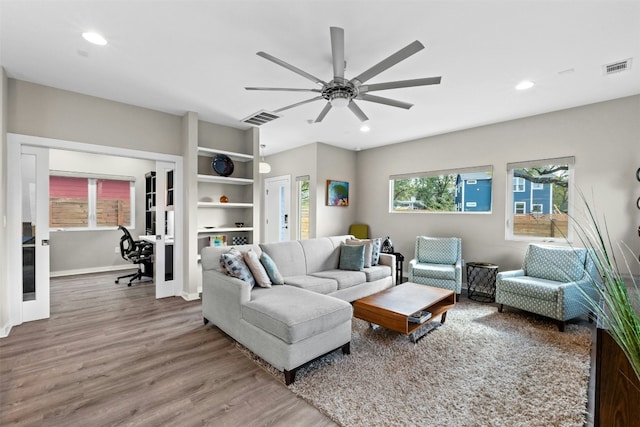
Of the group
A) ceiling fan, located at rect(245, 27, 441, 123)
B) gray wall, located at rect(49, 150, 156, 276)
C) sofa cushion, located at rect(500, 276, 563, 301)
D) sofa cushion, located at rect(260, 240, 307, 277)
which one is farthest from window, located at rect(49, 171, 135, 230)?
sofa cushion, located at rect(500, 276, 563, 301)

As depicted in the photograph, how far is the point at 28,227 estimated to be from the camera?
340 centimetres

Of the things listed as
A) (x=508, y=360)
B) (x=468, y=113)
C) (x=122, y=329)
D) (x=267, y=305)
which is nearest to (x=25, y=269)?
(x=122, y=329)

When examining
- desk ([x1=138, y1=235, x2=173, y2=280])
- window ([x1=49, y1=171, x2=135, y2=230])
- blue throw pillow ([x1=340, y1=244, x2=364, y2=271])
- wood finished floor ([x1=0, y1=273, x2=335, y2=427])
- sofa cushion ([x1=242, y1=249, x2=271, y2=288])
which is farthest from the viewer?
window ([x1=49, y1=171, x2=135, y2=230])

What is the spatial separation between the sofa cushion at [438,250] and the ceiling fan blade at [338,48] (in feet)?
11.0

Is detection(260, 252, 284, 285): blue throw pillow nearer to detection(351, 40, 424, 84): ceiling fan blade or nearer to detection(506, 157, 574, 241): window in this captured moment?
detection(351, 40, 424, 84): ceiling fan blade

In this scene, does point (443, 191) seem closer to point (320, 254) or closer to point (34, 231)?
point (320, 254)

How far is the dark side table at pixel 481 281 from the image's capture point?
14.6 ft

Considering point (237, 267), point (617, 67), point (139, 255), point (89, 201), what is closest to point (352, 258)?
point (237, 267)

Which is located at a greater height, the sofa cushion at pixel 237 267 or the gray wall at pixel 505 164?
the gray wall at pixel 505 164

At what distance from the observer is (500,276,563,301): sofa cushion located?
3.31m

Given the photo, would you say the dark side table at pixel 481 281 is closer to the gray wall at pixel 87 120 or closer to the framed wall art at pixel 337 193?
the framed wall art at pixel 337 193

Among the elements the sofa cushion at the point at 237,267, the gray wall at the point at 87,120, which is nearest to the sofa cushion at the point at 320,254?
the sofa cushion at the point at 237,267

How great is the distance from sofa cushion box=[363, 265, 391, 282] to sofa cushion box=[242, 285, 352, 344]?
152 cm

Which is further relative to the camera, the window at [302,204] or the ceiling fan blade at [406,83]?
the window at [302,204]
